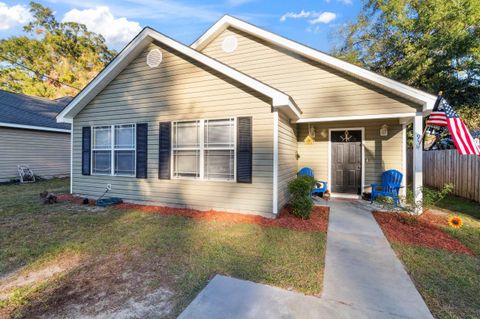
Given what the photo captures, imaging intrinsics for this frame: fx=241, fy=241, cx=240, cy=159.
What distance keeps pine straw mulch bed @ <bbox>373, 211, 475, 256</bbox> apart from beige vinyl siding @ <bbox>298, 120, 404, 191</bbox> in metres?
1.78

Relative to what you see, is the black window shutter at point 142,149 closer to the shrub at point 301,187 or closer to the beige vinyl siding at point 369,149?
the shrub at point 301,187

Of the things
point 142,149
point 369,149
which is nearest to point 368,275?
point 369,149

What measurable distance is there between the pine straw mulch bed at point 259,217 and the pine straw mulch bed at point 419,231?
1.25m

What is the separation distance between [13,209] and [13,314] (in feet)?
18.1

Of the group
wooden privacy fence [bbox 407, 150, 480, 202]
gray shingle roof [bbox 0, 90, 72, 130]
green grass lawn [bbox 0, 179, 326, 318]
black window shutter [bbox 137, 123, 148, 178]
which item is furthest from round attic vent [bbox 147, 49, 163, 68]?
wooden privacy fence [bbox 407, 150, 480, 202]

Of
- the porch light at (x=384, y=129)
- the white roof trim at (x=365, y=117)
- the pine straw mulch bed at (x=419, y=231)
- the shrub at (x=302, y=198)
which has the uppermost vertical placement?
the white roof trim at (x=365, y=117)

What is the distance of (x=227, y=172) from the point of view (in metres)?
5.95

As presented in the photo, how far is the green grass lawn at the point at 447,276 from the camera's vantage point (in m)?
2.48

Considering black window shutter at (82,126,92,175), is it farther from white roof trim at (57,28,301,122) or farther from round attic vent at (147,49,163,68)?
round attic vent at (147,49,163,68)

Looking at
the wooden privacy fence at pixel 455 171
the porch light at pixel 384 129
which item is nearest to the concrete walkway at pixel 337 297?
the porch light at pixel 384 129

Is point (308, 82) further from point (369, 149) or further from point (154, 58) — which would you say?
point (154, 58)

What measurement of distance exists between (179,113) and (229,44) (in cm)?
359

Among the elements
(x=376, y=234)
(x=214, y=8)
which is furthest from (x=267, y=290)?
(x=214, y=8)

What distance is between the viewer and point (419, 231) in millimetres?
4770
